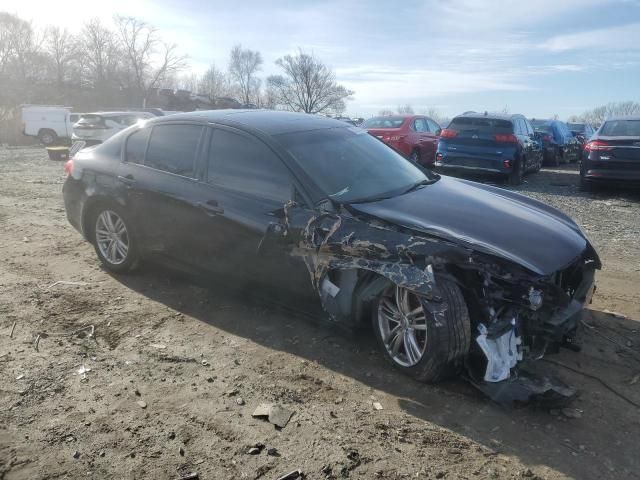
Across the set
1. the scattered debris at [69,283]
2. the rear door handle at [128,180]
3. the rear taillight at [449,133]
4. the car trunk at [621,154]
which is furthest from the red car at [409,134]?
the scattered debris at [69,283]

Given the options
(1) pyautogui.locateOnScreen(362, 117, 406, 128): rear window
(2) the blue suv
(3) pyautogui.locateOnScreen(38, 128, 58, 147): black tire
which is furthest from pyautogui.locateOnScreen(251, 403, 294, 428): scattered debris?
(3) pyautogui.locateOnScreen(38, 128, 58, 147): black tire

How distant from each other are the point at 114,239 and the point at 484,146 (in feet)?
29.2

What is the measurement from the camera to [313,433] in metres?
2.85

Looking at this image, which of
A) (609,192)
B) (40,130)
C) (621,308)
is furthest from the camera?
(40,130)

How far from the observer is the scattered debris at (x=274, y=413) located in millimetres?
2953

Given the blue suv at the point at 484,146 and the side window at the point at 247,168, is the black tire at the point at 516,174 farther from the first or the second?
the side window at the point at 247,168

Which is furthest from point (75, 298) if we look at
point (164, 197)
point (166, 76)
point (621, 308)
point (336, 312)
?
point (166, 76)

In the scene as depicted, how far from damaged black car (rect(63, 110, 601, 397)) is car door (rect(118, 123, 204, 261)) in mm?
13

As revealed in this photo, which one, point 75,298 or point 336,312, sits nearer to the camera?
point 336,312

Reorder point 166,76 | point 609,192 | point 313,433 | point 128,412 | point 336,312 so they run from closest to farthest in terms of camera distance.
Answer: point 313,433 → point 128,412 → point 336,312 → point 609,192 → point 166,76

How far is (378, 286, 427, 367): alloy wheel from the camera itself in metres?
3.32

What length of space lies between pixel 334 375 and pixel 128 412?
4.19 ft

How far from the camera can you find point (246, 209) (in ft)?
13.2

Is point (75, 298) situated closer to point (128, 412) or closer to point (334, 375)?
point (128, 412)
